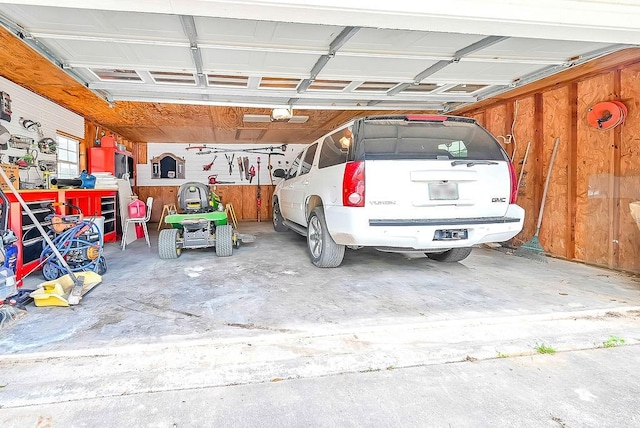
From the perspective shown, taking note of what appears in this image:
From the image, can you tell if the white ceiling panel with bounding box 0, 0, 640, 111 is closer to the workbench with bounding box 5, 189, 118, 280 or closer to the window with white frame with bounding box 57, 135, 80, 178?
the workbench with bounding box 5, 189, 118, 280

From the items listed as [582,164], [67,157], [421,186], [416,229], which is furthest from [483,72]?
[67,157]

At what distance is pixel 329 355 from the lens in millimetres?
1914

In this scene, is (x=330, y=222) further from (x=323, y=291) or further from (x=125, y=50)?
(x=125, y=50)

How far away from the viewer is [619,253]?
396 centimetres

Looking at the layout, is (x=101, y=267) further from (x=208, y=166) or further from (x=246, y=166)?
(x=246, y=166)

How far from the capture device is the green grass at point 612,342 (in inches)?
80.3

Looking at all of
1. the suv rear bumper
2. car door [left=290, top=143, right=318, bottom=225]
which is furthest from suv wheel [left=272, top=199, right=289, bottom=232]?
the suv rear bumper

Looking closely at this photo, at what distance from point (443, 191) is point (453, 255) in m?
1.44

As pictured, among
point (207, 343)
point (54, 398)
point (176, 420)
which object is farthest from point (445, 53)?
point (54, 398)

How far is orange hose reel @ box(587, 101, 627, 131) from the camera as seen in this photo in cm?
385

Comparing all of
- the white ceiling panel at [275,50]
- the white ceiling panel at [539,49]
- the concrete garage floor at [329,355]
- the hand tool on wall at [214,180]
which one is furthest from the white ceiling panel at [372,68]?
the hand tool on wall at [214,180]

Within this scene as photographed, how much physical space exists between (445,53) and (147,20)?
8.71ft

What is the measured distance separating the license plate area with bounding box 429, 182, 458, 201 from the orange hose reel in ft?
7.86

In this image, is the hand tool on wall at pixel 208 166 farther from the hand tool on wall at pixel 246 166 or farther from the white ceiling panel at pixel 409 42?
the white ceiling panel at pixel 409 42
